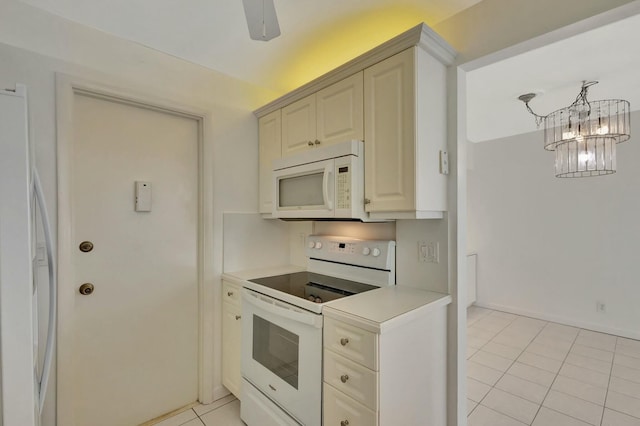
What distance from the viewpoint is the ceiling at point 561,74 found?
1.97 meters

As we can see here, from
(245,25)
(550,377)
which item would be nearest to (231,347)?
(245,25)

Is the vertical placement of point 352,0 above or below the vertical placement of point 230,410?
above

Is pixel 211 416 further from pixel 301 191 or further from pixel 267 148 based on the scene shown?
pixel 267 148

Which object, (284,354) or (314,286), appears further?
(314,286)

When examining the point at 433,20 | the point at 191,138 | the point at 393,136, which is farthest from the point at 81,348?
the point at 433,20

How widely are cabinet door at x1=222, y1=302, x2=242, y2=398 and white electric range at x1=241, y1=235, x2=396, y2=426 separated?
139mm

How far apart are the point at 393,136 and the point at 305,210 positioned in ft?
2.42

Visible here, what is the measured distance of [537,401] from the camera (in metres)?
2.15

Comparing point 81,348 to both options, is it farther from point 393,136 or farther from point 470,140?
point 470,140

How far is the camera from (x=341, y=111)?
1.81m

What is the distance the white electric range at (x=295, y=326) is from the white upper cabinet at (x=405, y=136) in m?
0.42

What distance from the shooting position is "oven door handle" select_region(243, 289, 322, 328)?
1452 millimetres

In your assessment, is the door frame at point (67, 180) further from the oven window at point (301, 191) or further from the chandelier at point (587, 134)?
the chandelier at point (587, 134)

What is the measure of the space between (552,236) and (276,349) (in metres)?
3.84
